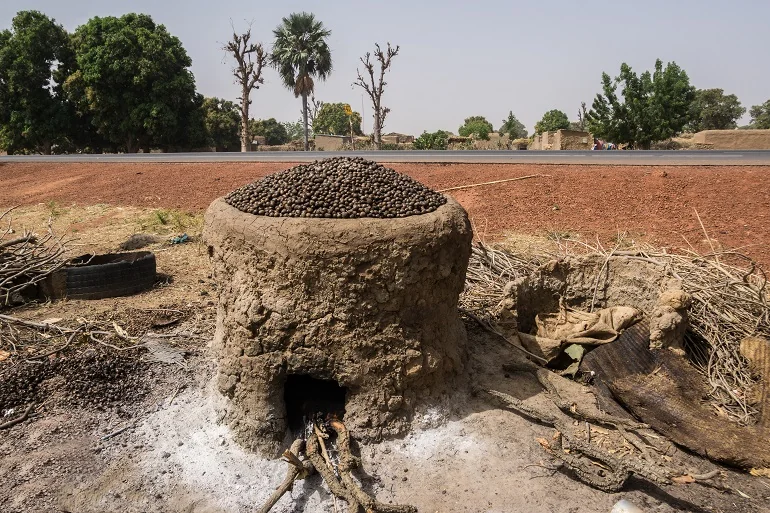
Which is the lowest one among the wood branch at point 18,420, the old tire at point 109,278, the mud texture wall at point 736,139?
the wood branch at point 18,420

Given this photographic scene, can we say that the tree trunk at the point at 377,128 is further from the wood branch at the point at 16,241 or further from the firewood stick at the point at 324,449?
the firewood stick at the point at 324,449

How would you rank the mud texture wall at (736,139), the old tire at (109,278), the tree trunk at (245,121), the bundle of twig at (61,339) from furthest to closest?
the tree trunk at (245,121) < the mud texture wall at (736,139) < the old tire at (109,278) < the bundle of twig at (61,339)

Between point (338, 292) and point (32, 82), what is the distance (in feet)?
112

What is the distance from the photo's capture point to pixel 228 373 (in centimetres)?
478

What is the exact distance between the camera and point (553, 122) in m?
43.8

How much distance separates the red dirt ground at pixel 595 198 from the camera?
36.0 ft

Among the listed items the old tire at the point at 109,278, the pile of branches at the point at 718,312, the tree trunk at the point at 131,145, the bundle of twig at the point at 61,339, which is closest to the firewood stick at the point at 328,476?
the bundle of twig at the point at 61,339

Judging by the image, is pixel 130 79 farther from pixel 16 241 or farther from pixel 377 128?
pixel 16 241

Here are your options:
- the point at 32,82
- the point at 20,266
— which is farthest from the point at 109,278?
the point at 32,82

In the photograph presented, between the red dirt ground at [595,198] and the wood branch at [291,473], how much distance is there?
22.3ft

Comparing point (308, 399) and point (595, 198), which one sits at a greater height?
point (595, 198)

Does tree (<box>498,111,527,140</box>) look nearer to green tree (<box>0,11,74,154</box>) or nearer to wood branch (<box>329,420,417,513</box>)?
green tree (<box>0,11,74,154</box>)

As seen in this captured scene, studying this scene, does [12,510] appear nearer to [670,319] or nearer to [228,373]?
[228,373]

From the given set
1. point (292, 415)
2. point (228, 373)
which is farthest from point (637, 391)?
point (228, 373)
